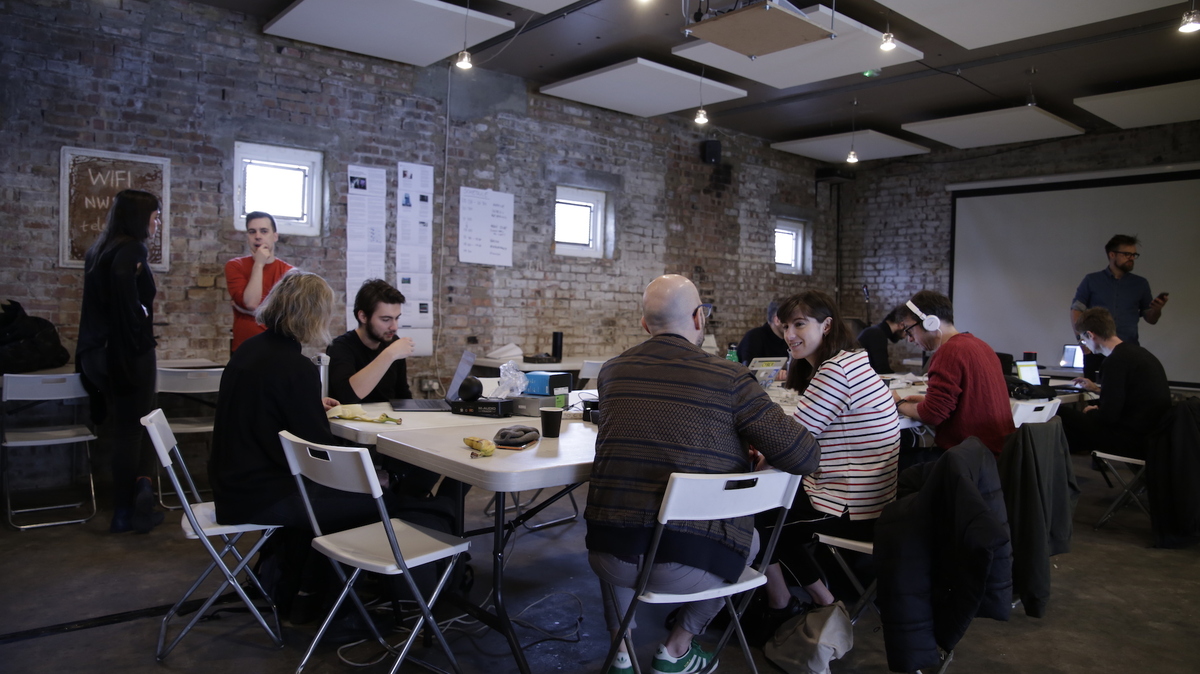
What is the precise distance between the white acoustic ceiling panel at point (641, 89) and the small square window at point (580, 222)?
2.85ft

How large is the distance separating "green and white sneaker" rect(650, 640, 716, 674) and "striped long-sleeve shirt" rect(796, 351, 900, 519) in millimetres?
680

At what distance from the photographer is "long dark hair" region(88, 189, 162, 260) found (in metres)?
4.23

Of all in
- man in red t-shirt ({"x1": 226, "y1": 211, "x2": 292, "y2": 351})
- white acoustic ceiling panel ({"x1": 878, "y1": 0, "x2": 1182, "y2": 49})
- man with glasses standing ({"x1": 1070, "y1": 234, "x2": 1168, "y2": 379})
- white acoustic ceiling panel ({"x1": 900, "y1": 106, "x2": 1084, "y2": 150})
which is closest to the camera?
white acoustic ceiling panel ({"x1": 878, "y1": 0, "x2": 1182, "y2": 49})

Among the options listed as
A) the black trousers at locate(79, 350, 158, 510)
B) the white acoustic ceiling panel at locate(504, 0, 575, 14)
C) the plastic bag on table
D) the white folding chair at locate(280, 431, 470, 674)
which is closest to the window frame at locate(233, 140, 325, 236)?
the black trousers at locate(79, 350, 158, 510)

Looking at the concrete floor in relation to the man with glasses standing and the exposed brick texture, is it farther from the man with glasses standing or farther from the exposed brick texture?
the man with glasses standing

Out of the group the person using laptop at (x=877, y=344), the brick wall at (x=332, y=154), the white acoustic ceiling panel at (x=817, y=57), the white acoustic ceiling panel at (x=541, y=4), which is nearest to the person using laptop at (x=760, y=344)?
the person using laptop at (x=877, y=344)

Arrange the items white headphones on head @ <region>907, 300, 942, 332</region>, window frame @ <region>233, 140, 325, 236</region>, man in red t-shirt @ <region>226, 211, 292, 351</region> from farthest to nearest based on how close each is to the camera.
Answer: window frame @ <region>233, 140, 325, 236</region>, man in red t-shirt @ <region>226, 211, 292, 351</region>, white headphones on head @ <region>907, 300, 942, 332</region>

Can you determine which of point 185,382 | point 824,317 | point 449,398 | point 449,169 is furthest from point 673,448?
point 449,169

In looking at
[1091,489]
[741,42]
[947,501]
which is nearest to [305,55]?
[741,42]

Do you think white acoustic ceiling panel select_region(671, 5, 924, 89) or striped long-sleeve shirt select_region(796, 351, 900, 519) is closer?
striped long-sleeve shirt select_region(796, 351, 900, 519)

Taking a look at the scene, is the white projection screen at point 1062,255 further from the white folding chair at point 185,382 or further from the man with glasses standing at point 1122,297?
the white folding chair at point 185,382

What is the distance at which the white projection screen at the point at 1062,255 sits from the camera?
297 inches

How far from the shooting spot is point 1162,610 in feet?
11.1

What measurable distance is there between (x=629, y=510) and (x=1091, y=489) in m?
5.00
